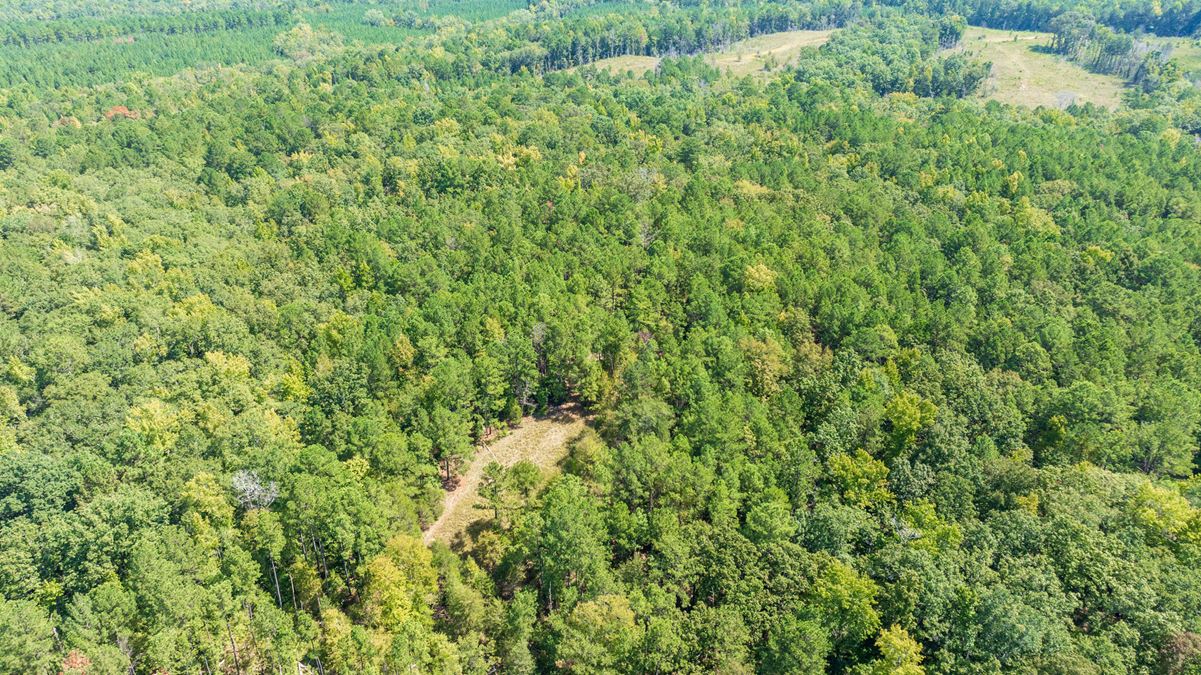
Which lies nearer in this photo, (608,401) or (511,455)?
(511,455)

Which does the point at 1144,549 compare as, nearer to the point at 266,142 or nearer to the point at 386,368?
the point at 386,368

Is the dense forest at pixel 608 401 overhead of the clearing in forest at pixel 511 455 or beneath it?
overhead

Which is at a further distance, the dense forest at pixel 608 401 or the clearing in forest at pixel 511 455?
the clearing in forest at pixel 511 455

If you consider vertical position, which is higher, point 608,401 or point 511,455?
A: point 608,401

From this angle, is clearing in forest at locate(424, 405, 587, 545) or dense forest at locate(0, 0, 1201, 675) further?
clearing in forest at locate(424, 405, 587, 545)
